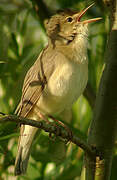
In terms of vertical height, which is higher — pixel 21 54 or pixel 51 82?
pixel 21 54

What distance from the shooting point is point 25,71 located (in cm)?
298

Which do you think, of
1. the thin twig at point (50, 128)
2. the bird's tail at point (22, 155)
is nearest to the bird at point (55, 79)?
the bird's tail at point (22, 155)

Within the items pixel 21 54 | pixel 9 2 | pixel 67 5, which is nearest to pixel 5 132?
pixel 21 54

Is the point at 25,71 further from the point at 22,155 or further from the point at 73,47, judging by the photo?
the point at 22,155

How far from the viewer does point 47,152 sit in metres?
2.67

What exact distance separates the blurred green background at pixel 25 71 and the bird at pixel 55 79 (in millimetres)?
76

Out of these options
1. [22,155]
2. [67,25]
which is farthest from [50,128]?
[67,25]

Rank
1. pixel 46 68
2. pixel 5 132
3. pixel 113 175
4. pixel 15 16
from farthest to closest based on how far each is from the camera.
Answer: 1. pixel 15 16
2. pixel 46 68
3. pixel 113 175
4. pixel 5 132

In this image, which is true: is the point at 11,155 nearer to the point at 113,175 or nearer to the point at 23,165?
the point at 23,165

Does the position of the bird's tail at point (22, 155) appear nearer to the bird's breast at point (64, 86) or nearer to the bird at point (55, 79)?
the bird at point (55, 79)

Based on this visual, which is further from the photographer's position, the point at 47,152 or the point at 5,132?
the point at 47,152

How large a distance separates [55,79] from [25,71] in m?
0.39

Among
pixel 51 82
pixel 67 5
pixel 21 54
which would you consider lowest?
pixel 51 82

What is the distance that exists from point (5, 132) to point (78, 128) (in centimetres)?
96
